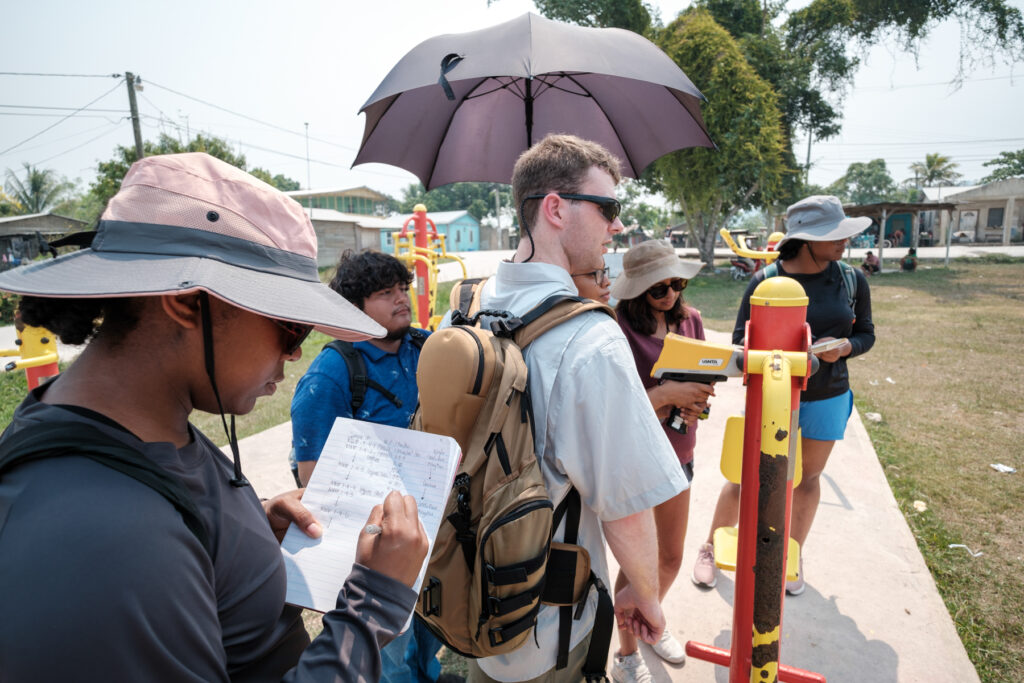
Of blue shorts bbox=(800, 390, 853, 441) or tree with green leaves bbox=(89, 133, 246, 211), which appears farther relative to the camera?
tree with green leaves bbox=(89, 133, 246, 211)

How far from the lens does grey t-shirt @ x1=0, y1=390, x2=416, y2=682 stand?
0.61m

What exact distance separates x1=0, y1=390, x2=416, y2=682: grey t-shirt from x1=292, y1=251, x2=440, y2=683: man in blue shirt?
1.13 m

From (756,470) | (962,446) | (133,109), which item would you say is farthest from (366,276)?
(133,109)

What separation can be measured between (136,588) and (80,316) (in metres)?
0.49

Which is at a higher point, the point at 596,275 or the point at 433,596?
the point at 596,275

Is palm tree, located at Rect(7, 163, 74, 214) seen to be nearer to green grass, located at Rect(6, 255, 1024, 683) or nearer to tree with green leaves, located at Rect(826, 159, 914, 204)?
green grass, located at Rect(6, 255, 1024, 683)

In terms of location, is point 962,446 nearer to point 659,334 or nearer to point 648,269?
point 659,334

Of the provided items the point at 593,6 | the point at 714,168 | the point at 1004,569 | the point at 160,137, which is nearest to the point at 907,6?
the point at 714,168

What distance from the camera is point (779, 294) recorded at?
1555 mm

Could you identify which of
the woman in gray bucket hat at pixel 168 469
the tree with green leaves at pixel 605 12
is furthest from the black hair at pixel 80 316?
the tree with green leaves at pixel 605 12

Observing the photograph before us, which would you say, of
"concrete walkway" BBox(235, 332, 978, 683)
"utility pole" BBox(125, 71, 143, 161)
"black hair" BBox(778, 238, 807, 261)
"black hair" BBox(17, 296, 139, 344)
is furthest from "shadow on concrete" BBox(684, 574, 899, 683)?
"utility pole" BBox(125, 71, 143, 161)

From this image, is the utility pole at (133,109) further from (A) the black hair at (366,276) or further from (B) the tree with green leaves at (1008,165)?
(B) the tree with green leaves at (1008,165)

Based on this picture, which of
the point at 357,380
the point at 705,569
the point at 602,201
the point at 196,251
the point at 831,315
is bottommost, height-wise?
the point at 705,569

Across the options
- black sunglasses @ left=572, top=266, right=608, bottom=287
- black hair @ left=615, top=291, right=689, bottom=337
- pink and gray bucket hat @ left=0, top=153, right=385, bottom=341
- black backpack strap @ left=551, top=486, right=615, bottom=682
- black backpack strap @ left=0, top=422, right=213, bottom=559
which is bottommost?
black backpack strap @ left=551, top=486, right=615, bottom=682
